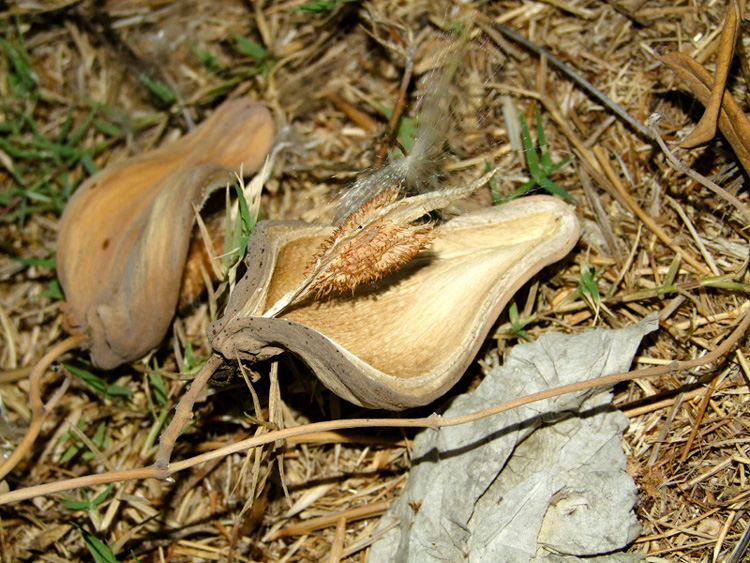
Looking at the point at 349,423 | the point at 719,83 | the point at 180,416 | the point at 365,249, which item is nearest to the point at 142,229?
the point at 180,416

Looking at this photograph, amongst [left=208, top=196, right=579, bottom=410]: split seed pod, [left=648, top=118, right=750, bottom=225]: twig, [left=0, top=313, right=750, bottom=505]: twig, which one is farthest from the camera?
[left=648, top=118, right=750, bottom=225]: twig

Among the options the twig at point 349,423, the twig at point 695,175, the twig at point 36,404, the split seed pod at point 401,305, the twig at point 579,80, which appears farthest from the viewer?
the twig at point 579,80

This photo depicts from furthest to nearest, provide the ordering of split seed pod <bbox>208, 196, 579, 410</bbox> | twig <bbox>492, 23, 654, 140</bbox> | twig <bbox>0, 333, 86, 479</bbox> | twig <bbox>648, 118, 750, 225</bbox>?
twig <bbox>492, 23, 654, 140</bbox> < twig <bbox>0, 333, 86, 479</bbox> < twig <bbox>648, 118, 750, 225</bbox> < split seed pod <bbox>208, 196, 579, 410</bbox>

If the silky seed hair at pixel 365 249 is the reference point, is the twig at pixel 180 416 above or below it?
below

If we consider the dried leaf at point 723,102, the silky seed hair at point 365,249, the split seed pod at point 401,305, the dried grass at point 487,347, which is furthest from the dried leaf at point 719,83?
the silky seed hair at point 365,249

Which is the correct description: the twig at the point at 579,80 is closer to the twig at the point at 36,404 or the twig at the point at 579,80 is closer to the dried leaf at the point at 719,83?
the dried leaf at the point at 719,83

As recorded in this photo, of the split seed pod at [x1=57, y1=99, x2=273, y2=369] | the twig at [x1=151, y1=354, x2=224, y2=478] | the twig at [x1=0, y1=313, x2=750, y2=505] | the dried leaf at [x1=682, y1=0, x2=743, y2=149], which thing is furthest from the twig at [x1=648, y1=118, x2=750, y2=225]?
the twig at [x1=151, y1=354, x2=224, y2=478]

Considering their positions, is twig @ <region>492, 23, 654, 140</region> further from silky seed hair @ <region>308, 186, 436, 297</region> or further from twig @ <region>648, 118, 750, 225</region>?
silky seed hair @ <region>308, 186, 436, 297</region>

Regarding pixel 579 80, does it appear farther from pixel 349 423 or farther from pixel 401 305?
pixel 349 423
